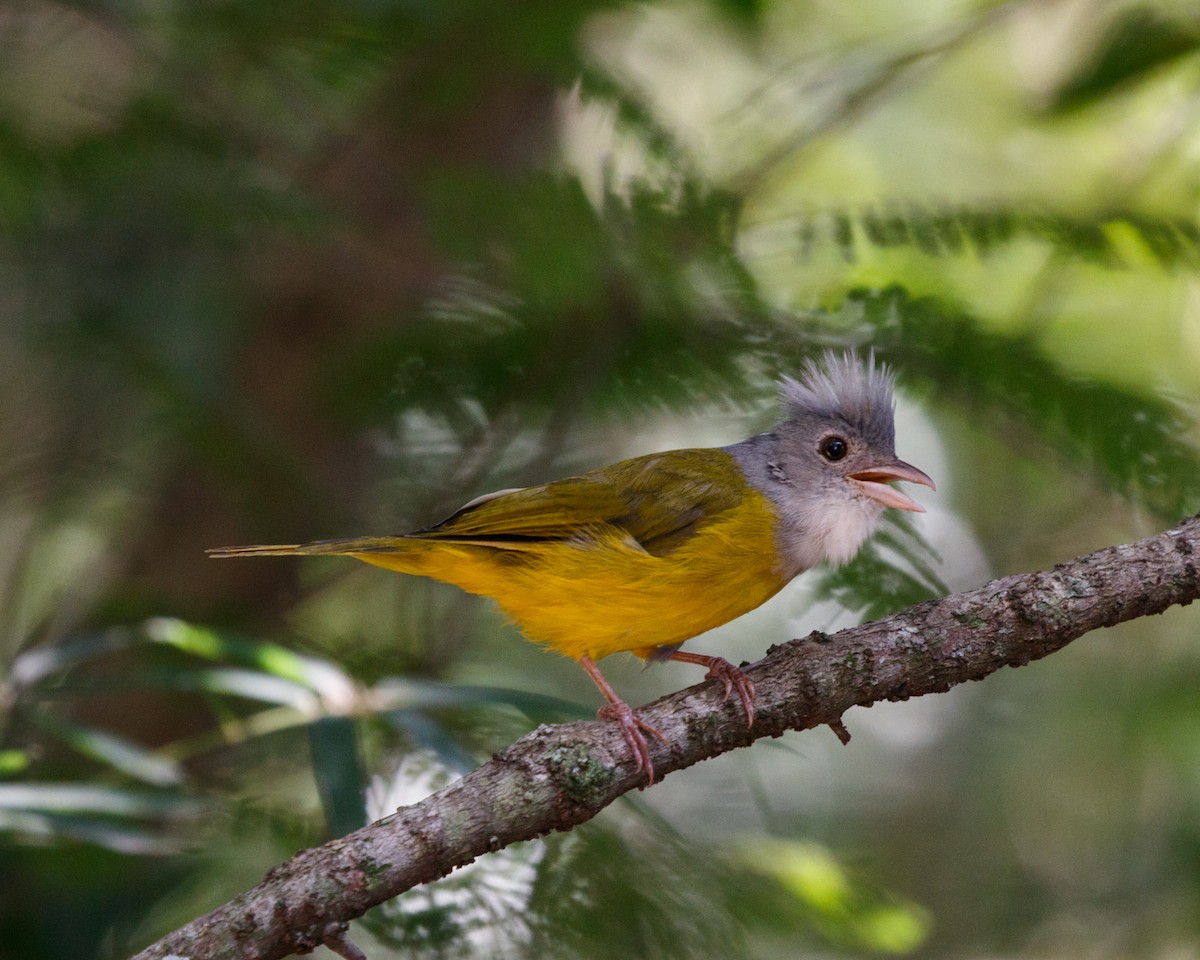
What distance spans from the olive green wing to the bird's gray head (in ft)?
0.49

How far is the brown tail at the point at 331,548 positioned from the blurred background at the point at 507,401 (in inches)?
10.7

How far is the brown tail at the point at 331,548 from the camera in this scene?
2.98 m

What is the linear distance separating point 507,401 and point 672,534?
2.59 feet

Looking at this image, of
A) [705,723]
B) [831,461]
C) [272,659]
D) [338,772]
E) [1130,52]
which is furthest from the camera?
[831,461]

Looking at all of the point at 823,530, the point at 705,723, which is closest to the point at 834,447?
the point at 823,530

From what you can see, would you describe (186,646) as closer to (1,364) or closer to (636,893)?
(636,893)

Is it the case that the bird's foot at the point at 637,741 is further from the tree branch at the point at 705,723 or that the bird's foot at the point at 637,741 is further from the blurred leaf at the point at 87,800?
the blurred leaf at the point at 87,800

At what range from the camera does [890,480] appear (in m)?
3.47

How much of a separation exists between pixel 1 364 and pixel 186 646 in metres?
2.77

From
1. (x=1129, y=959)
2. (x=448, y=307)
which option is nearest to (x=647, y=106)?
(x=448, y=307)

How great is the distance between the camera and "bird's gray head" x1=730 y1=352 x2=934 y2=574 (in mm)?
3174

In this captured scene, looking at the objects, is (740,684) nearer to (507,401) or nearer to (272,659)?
(272,659)

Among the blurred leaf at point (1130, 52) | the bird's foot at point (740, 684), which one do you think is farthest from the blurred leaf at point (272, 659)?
the blurred leaf at point (1130, 52)

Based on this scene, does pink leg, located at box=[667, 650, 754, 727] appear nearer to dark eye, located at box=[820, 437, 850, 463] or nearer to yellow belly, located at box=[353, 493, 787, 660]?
yellow belly, located at box=[353, 493, 787, 660]
